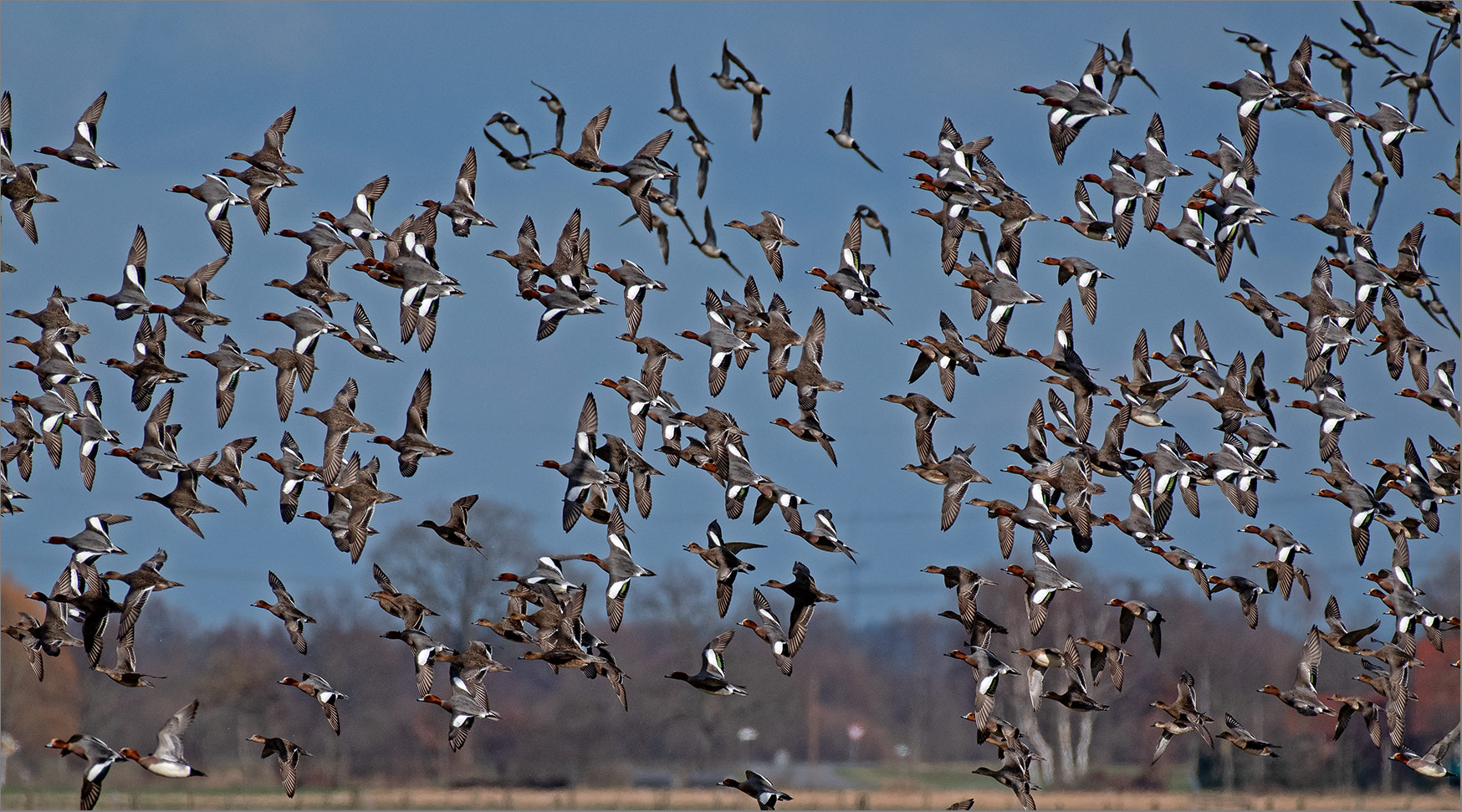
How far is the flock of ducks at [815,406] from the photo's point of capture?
88.9 feet

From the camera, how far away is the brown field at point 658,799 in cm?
4306

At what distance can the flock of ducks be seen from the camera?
1067 inches

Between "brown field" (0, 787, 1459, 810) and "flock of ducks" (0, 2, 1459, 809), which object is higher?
"flock of ducks" (0, 2, 1459, 809)

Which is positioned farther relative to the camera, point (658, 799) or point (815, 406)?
point (658, 799)

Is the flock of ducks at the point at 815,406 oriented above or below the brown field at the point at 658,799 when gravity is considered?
above

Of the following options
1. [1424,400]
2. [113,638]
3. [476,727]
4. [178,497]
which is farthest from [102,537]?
[113,638]

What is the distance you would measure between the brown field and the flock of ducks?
15154mm

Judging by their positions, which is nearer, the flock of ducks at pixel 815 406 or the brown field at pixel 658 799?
the flock of ducks at pixel 815 406

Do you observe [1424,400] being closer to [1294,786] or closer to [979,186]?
[979,186]

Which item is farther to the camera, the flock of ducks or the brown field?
the brown field

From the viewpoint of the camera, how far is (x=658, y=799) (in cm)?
4544

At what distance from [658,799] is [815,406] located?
787 inches

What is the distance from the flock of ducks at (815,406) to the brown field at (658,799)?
15.2m

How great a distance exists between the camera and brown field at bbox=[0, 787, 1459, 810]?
43062mm
